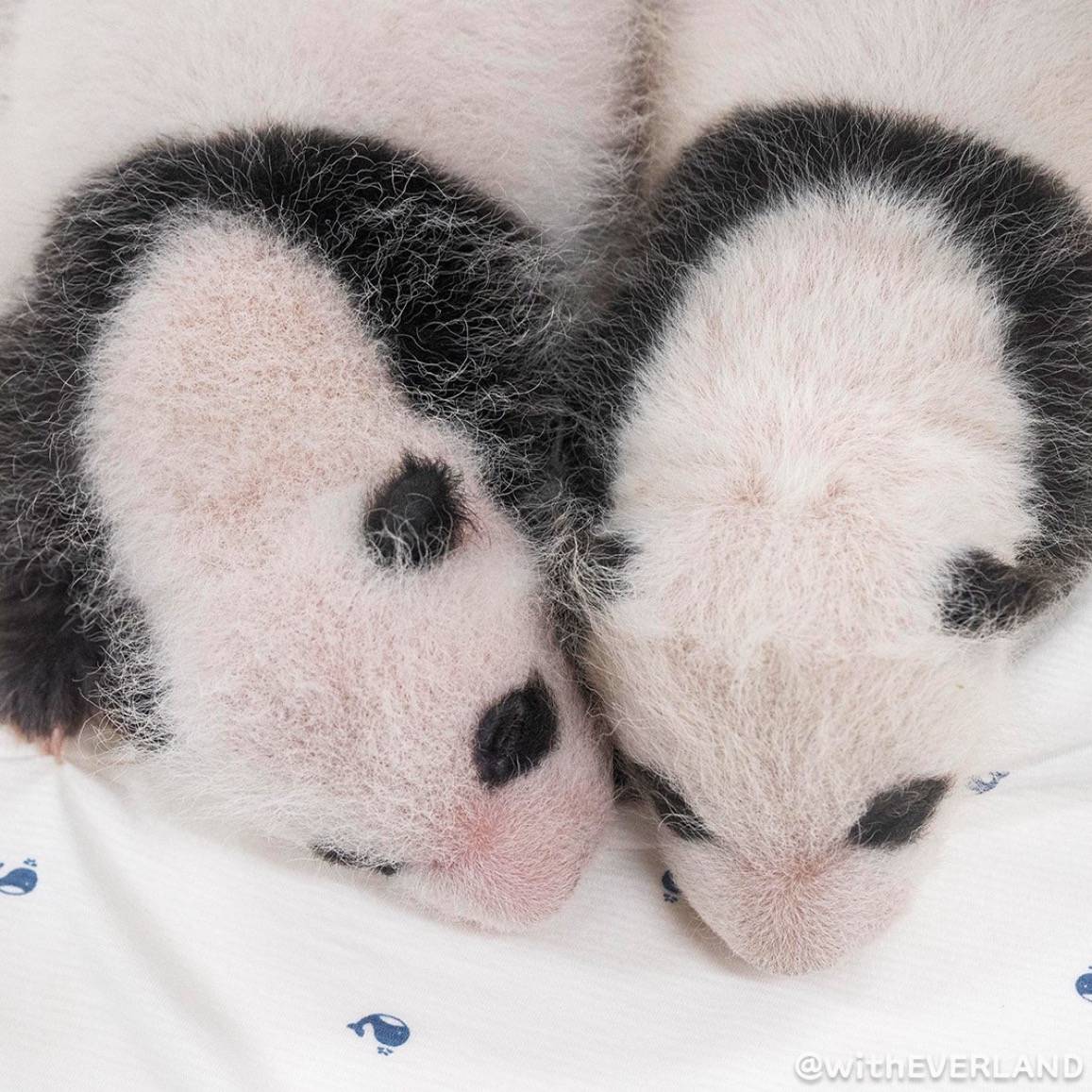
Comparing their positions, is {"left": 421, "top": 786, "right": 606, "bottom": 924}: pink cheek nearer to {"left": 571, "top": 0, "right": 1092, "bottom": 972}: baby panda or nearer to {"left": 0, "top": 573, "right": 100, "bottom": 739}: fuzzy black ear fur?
{"left": 571, "top": 0, "right": 1092, "bottom": 972}: baby panda

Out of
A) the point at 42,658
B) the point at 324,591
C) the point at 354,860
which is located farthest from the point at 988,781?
the point at 42,658

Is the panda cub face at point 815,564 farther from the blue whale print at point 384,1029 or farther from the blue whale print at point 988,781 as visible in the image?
the blue whale print at point 384,1029

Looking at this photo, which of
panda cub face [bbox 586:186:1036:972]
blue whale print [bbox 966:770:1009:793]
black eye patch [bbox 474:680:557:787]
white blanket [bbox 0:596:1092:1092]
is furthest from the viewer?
blue whale print [bbox 966:770:1009:793]

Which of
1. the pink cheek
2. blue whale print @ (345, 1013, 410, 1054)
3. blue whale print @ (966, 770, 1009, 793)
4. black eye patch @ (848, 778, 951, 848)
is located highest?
black eye patch @ (848, 778, 951, 848)

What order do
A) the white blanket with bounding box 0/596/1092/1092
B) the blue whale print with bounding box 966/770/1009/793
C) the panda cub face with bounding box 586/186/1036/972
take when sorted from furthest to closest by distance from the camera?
the blue whale print with bounding box 966/770/1009/793 → the white blanket with bounding box 0/596/1092/1092 → the panda cub face with bounding box 586/186/1036/972

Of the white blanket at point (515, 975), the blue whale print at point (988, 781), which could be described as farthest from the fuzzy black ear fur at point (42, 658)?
the blue whale print at point (988, 781)

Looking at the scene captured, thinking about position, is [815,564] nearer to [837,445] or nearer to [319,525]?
[837,445]

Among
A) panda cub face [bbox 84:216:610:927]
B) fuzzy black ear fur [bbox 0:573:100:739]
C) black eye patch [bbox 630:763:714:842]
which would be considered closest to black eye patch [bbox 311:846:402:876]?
panda cub face [bbox 84:216:610:927]
